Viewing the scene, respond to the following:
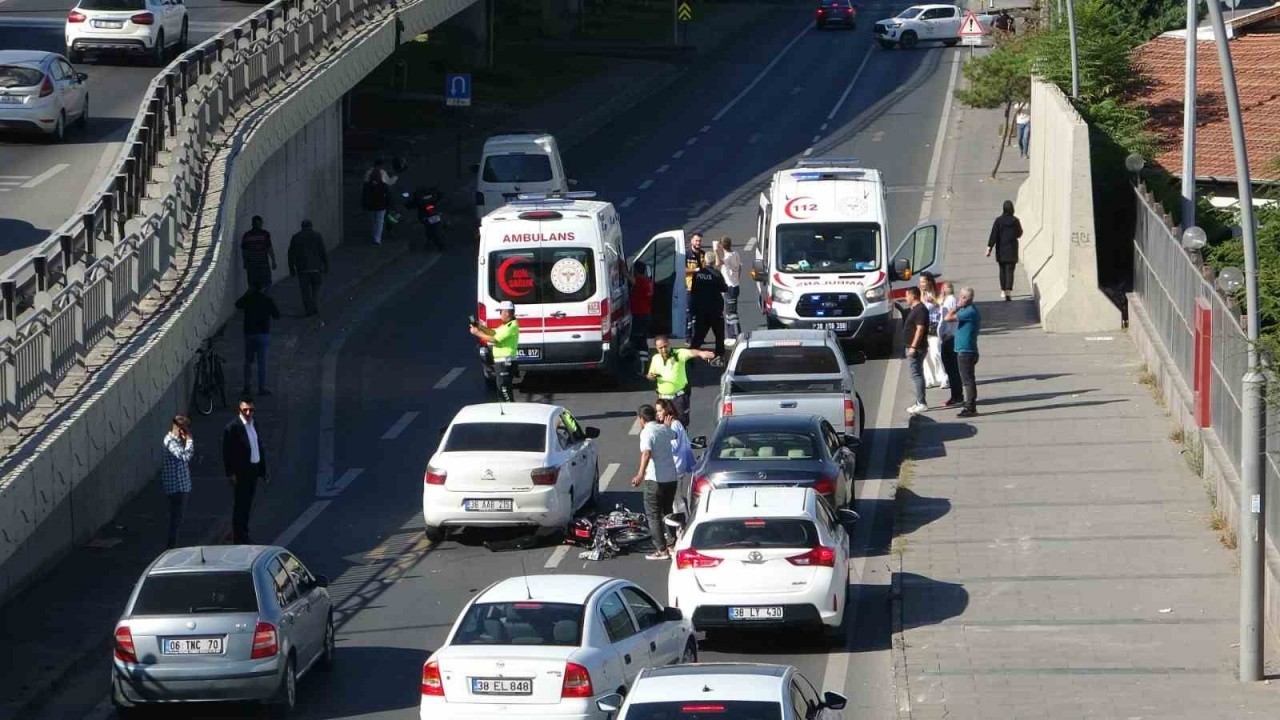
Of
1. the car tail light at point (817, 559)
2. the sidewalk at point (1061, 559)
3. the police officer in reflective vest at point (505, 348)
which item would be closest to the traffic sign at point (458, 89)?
the sidewalk at point (1061, 559)

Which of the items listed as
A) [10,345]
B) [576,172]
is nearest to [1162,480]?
[10,345]

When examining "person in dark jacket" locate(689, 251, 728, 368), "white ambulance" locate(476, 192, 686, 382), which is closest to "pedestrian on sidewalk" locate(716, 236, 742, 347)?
"person in dark jacket" locate(689, 251, 728, 368)

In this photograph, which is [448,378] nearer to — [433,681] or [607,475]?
[607,475]

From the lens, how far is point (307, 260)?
34.4 meters

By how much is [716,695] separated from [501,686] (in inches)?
104

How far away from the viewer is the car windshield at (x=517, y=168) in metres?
42.8

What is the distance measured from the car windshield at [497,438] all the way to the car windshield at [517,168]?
20565 millimetres

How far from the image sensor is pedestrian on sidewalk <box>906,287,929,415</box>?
1090 inches

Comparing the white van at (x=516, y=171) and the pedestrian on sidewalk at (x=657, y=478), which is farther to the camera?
the white van at (x=516, y=171)

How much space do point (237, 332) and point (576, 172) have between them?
17.8 m

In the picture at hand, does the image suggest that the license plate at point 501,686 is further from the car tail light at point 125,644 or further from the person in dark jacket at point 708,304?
the person in dark jacket at point 708,304

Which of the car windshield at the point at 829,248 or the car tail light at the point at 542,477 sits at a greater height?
the car windshield at the point at 829,248

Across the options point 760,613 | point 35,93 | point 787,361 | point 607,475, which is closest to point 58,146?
point 35,93

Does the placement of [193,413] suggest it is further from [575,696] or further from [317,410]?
[575,696]
